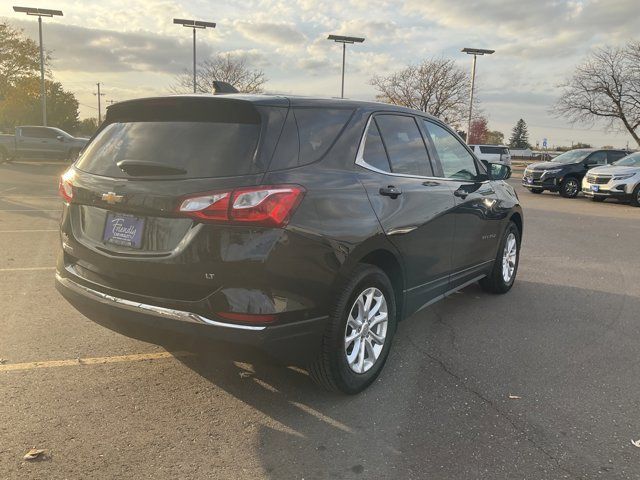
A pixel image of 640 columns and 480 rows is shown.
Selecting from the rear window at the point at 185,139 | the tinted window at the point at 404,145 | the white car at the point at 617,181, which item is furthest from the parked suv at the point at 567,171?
the rear window at the point at 185,139

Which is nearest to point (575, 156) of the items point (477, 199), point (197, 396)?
point (477, 199)

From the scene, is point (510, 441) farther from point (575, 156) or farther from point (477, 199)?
point (575, 156)

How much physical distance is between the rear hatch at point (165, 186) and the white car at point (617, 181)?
16061 millimetres

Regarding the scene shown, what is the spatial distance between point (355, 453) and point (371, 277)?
1.03 meters

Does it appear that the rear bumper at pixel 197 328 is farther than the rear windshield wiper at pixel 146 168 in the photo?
No

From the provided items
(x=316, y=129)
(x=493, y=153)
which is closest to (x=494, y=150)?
(x=493, y=153)

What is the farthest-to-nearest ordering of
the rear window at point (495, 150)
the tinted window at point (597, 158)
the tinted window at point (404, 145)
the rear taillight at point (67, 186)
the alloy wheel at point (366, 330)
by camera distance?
1. the rear window at point (495, 150)
2. the tinted window at point (597, 158)
3. the tinted window at point (404, 145)
4. the rear taillight at point (67, 186)
5. the alloy wheel at point (366, 330)

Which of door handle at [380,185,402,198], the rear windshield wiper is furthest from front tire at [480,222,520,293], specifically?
the rear windshield wiper

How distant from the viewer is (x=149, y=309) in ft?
9.43

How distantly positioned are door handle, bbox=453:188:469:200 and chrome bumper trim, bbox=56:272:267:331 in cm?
233

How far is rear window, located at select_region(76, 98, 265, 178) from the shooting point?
2.81 meters

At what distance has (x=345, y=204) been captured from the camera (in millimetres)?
3086

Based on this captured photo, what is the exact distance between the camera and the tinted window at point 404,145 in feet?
12.1

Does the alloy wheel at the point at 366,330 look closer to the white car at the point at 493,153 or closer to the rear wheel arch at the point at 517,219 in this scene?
the rear wheel arch at the point at 517,219
